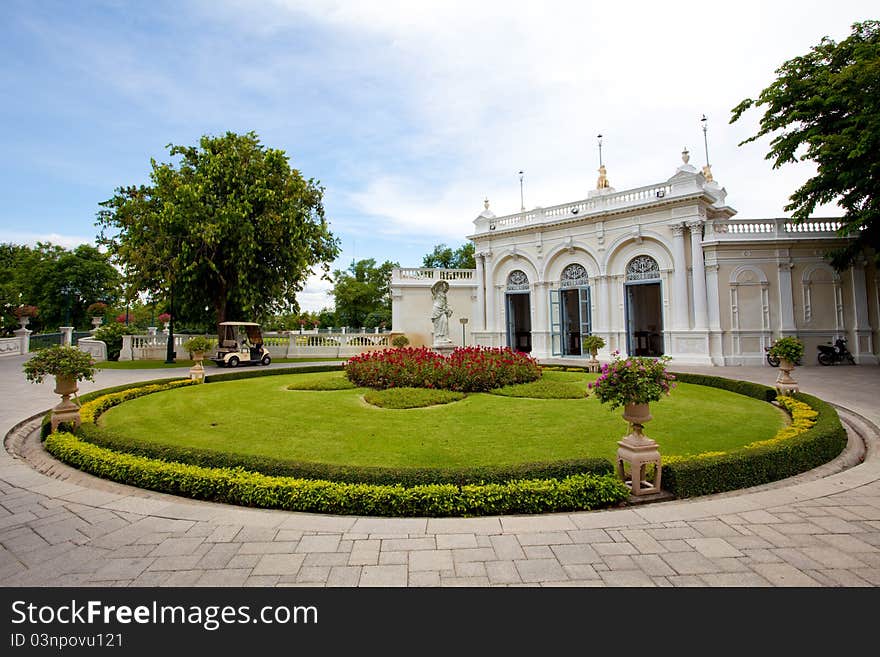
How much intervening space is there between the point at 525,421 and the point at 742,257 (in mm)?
16022

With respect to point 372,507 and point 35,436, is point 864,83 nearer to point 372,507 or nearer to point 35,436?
point 372,507

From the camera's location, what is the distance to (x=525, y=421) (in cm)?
803

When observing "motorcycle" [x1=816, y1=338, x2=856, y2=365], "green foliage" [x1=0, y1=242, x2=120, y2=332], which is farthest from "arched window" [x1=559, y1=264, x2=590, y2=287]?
"green foliage" [x1=0, y1=242, x2=120, y2=332]

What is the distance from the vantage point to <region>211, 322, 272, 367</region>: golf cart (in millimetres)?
20828

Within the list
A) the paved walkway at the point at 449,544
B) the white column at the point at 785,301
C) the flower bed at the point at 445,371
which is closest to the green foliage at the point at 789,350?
the flower bed at the point at 445,371

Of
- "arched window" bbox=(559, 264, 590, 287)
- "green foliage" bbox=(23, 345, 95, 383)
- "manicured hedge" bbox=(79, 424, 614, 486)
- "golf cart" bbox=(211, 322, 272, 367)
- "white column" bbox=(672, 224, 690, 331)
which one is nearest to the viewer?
"manicured hedge" bbox=(79, 424, 614, 486)

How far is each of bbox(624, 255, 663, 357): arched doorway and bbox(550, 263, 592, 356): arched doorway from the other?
1.99 metres

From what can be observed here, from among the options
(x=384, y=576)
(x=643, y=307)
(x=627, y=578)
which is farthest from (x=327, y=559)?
(x=643, y=307)

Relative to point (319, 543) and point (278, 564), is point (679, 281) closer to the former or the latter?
point (319, 543)

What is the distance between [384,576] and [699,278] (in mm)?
20161

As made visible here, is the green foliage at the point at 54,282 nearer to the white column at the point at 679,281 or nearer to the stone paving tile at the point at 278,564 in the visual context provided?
the white column at the point at 679,281

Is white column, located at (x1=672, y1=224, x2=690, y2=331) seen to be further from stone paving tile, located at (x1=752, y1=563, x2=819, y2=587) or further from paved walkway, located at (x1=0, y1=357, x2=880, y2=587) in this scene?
stone paving tile, located at (x1=752, y1=563, x2=819, y2=587)
